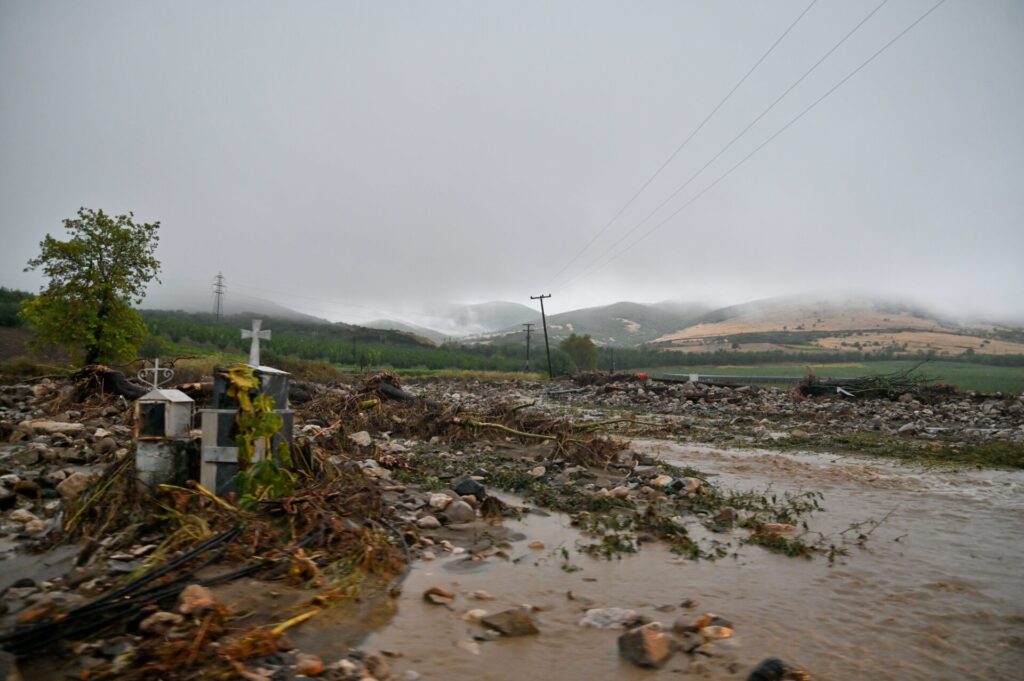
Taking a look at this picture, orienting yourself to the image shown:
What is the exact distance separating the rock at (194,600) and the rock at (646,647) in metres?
2.24

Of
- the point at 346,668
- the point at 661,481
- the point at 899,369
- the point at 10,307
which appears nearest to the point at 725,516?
the point at 661,481

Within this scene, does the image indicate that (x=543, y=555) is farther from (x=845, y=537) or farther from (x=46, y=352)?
(x=46, y=352)

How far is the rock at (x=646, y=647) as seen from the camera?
3.18 meters

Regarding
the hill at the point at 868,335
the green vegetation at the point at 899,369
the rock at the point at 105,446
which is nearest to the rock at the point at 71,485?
the rock at the point at 105,446

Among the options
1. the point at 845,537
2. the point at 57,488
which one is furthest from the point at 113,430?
the point at 845,537

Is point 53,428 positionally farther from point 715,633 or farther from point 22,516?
point 715,633

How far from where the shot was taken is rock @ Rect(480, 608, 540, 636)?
3.54 meters

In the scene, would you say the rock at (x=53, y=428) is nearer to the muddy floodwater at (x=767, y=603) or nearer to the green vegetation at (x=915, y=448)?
the muddy floodwater at (x=767, y=603)

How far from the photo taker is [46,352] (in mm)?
24469

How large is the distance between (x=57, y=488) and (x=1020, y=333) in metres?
106

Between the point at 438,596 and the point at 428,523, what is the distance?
63.4 inches

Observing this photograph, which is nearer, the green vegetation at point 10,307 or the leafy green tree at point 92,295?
the leafy green tree at point 92,295

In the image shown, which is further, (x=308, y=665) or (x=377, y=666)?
(x=377, y=666)

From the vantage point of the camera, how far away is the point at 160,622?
10.2ft
